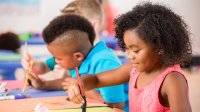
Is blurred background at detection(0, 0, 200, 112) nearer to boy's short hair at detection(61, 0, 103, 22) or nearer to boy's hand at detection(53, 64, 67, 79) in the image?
boy's short hair at detection(61, 0, 103, 22)

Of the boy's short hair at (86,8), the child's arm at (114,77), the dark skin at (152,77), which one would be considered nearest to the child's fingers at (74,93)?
the dark skin at (152,77)

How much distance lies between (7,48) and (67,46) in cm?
135

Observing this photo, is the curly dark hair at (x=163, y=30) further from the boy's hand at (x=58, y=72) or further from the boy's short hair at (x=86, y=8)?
the boy's short hair at (x=86, y=8)

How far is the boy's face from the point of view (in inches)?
51.4

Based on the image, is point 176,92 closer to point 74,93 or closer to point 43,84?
point 74,93

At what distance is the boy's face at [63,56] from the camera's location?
1305 mm

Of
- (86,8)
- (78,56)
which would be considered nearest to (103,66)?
(78,56)

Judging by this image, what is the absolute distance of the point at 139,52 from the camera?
0.88 metres

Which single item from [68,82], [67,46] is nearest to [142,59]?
[68,82]

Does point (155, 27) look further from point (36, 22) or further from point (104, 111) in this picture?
point (36, 22)

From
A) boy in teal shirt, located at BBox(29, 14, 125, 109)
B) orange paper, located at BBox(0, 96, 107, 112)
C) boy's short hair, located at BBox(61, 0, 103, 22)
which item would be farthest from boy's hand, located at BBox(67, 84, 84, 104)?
boy's short hair, located at BBox(61, 0, 103, 22)

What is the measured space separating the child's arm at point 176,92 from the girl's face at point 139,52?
0.20 feet

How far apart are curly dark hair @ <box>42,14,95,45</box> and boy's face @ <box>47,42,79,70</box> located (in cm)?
5

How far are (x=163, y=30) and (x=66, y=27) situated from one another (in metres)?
0.55
